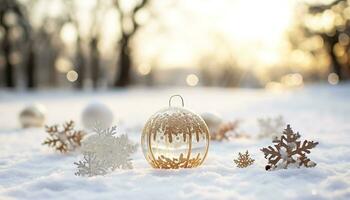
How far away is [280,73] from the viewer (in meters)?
82.5

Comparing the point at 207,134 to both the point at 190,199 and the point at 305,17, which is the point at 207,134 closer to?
the point at 190,199

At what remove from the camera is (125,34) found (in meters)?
29.1

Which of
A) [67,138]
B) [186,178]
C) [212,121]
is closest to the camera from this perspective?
[186,178]

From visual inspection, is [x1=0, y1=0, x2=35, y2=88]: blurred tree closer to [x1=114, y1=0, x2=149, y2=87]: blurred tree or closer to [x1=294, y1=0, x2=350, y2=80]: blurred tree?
[x1=114, y1=0, x2=149, y2=87]: blurred tree

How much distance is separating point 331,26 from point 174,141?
32.4 m

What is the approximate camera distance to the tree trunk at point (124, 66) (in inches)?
1149

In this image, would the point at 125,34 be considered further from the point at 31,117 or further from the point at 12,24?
the point at 31,117

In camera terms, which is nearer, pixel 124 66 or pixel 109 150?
pixel 109 150

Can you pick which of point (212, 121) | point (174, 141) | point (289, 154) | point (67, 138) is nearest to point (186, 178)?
point (174, 141)

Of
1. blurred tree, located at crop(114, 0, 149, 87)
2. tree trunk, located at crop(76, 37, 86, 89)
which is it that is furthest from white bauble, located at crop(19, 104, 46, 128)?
tree trunk, located at crop(76, 37, 86, 89)

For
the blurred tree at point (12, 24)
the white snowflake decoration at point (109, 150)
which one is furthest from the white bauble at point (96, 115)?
the blurred tree at point (12, 24)

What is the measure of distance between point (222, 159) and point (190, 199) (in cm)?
205

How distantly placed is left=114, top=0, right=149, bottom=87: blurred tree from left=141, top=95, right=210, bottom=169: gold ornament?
23.9 meters

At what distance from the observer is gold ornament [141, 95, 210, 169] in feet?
17.4
